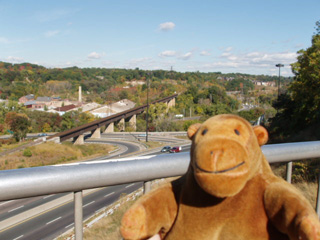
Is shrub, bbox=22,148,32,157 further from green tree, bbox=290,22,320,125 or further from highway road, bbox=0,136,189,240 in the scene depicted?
highway road, bbox=0,136,189,240

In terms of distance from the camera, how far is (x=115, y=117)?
52844 mm

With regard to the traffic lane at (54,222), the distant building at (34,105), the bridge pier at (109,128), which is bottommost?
the bridge pier at (109,128)

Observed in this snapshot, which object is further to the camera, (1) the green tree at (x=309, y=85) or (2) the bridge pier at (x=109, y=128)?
(2) the bridge pier at (x=109, y=128)

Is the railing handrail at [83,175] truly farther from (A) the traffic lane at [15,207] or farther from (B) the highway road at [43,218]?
Answer: (A) the traffic lane at [15,207]

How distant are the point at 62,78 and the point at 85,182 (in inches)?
5768

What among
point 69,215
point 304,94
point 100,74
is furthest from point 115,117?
point 100,74

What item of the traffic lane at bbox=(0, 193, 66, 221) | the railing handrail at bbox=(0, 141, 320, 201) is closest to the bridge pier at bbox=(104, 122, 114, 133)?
the traffic lane at bbox=(0, 193, 66, 221)

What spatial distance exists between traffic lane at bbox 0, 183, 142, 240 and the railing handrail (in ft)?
1.07

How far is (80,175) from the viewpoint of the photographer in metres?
1.40

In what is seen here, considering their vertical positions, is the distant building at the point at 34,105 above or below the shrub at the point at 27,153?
above

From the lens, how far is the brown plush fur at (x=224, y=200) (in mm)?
982

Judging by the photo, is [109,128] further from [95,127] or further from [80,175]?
[80,175]

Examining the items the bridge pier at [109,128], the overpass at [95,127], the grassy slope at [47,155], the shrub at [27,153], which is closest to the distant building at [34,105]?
the overpass at [95,127]

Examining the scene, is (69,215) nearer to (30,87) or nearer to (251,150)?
(251,150)
